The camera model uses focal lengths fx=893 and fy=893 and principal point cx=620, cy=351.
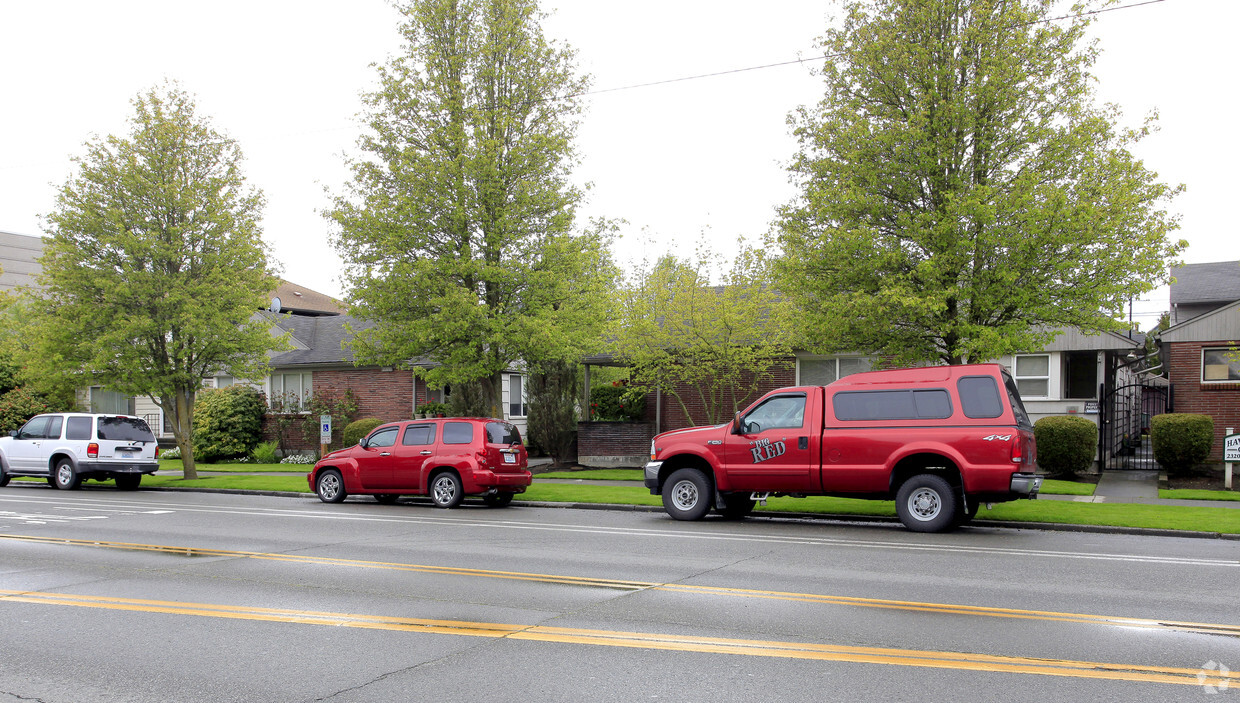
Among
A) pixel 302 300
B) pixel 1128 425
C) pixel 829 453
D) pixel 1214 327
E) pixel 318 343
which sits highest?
pixel 302 300

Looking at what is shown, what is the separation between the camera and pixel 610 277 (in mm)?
20828

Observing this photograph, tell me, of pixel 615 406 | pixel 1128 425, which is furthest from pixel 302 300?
pixel 1128 425

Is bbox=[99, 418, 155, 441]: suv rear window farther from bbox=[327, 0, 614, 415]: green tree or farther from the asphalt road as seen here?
the asphalt road

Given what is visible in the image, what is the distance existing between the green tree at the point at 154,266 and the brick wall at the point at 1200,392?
22.7 m

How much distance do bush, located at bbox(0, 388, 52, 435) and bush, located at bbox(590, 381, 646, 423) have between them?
20410 mm

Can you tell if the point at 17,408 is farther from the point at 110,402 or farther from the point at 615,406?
the point at 615,406

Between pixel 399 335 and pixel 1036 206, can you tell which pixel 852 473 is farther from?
pixel 399 335

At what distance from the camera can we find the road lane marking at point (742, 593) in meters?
7.05

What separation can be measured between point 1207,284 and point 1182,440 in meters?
14.3

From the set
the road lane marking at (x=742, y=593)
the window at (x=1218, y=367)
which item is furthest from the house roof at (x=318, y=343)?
the window at (x=1218, y=367)

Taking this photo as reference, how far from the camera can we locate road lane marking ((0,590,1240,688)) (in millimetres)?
5641

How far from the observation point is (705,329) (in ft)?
71.3

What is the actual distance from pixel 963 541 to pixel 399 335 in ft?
40.7

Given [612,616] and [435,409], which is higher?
[435,409]
